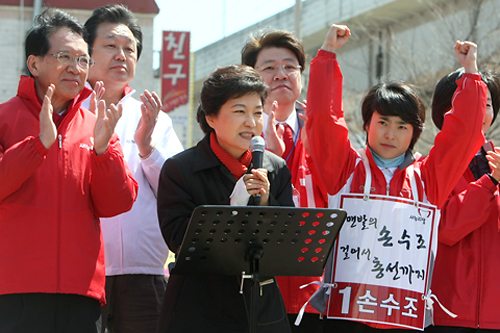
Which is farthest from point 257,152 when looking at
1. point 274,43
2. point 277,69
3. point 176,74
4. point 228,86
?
point 176,74

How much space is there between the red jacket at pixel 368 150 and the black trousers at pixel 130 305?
1177 mm

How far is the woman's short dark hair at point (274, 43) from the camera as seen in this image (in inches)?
217

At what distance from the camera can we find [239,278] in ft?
14.2

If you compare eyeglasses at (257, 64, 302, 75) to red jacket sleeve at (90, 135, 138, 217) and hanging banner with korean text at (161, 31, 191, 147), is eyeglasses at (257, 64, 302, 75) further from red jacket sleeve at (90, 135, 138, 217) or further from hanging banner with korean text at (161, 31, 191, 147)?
hanging banner with korean text at (161, 31, 191, 147)

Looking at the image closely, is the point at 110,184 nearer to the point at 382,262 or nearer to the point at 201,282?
the point at 201,282

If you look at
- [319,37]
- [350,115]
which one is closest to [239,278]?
[350,115]

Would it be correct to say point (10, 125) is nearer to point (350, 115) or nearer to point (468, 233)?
point (468, 233)

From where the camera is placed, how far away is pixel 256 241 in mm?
4043

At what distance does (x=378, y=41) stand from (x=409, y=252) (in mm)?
17720

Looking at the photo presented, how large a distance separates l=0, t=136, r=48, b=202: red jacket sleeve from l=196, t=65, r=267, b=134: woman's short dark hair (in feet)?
2.78

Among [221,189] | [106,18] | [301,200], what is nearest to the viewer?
[221,189]

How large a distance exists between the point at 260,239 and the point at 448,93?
1.89 m

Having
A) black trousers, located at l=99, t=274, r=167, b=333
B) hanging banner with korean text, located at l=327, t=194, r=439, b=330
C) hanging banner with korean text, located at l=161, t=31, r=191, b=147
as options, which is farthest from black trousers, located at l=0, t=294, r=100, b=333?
hanging banner with korean text, located at l=161, t=31, r=191, b=147

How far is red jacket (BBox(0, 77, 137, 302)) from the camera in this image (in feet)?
14.0
